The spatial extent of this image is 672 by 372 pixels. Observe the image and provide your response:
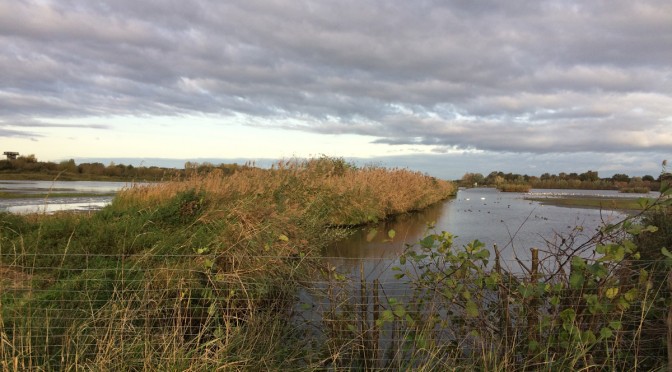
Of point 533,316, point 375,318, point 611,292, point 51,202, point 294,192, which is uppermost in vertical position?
point 294,192

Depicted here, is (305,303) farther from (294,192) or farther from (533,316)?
(294,192)

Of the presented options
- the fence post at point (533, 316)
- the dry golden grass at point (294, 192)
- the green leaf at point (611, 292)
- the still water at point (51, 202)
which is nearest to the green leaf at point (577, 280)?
the green leaf at point (611, 292)

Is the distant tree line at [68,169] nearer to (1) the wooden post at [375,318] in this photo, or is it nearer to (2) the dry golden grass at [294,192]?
(2) the dry golden grass at [294,192]

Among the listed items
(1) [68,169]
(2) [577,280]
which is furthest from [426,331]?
(1) [68,169]

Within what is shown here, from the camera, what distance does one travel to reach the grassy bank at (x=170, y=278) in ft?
12.7

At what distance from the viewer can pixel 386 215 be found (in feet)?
71.7

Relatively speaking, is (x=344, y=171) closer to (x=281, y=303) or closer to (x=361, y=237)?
(x=361, y=237)

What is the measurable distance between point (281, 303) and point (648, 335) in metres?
3.89

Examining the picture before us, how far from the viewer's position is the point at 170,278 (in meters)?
4.88

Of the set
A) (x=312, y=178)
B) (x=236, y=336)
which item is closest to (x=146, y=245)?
(x=236, y=336)

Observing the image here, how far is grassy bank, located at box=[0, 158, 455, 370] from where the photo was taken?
3873mm

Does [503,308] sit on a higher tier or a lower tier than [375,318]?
higher

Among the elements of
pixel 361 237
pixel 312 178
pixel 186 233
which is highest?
pixel 312 178

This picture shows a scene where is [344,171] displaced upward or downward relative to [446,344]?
upward
